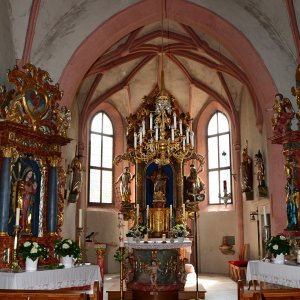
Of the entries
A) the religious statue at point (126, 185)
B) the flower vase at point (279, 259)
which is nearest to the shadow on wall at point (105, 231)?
the religious statue at point (126, 185)

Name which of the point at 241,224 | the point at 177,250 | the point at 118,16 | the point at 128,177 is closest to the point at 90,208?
the point at 128,177

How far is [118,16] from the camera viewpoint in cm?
1130

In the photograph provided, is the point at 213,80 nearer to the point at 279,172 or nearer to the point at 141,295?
the point at 279,172

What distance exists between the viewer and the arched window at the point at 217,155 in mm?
18469

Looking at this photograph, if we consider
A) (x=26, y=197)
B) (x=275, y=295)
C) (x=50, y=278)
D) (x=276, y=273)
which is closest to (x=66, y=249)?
(x=50, y=278)

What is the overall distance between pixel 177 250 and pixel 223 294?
68.7 inches

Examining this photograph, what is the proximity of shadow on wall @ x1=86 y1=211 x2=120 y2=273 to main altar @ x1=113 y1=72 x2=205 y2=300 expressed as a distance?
3.23 feet

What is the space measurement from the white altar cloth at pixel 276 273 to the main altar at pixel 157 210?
2626 millimetres

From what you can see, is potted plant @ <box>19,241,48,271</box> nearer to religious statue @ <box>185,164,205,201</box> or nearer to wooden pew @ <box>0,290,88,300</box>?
wooden pew @ <box>0,290,88,300</box>

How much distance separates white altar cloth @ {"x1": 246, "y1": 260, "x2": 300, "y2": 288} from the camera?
22.9ft

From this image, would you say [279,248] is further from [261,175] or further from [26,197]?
[261,175]

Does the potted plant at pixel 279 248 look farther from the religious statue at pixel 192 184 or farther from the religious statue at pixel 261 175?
the religious statue at pixel 192 184

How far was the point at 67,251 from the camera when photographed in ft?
24.9

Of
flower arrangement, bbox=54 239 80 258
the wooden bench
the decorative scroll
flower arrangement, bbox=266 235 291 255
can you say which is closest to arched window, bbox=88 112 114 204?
the decorative scroll
